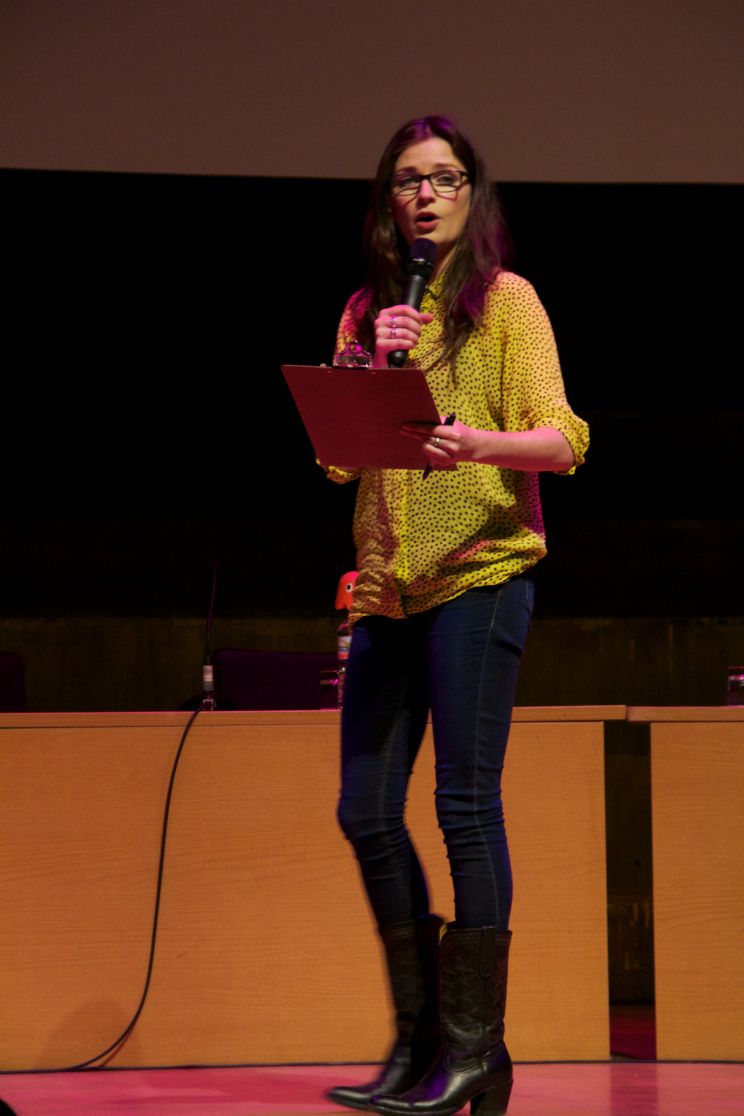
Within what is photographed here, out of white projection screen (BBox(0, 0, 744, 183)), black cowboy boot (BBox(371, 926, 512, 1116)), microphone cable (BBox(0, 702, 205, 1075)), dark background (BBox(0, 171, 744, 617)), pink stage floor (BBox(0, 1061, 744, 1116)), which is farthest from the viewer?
dark background (BBox(0, 171, 744, 617))

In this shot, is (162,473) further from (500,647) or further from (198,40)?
(500,647)

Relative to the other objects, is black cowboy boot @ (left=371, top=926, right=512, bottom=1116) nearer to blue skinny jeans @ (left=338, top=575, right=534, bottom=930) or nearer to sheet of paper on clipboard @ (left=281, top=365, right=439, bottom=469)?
blue skinny jeans @ (left=338, top=575, right=534, bottom=930)

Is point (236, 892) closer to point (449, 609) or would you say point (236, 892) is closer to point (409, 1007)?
point (409, 1007)

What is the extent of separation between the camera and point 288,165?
366cm

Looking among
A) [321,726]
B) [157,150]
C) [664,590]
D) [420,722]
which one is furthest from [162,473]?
[420,722]

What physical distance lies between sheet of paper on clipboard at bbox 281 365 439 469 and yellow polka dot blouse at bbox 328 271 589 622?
0.13m

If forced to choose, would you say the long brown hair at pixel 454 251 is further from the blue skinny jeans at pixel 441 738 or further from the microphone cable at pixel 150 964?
the microphone cable at pixel 150 964

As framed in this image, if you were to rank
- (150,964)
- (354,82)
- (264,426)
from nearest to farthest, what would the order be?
(150,964) → (354,82) → (264,426)

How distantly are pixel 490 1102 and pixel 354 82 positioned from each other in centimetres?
286

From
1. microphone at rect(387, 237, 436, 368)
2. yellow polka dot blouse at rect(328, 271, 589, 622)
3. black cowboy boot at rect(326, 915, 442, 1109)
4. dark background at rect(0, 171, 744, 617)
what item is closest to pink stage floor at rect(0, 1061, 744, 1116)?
black cowboy boot at rect(326, 915, 442, 1109)

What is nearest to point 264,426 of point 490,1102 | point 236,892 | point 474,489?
point 236,892

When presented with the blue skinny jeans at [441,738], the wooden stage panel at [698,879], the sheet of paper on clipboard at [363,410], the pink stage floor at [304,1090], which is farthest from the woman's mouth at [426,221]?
the pink stage floor at [304,1090]

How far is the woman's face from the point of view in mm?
1646

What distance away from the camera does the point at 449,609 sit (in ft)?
5.19
